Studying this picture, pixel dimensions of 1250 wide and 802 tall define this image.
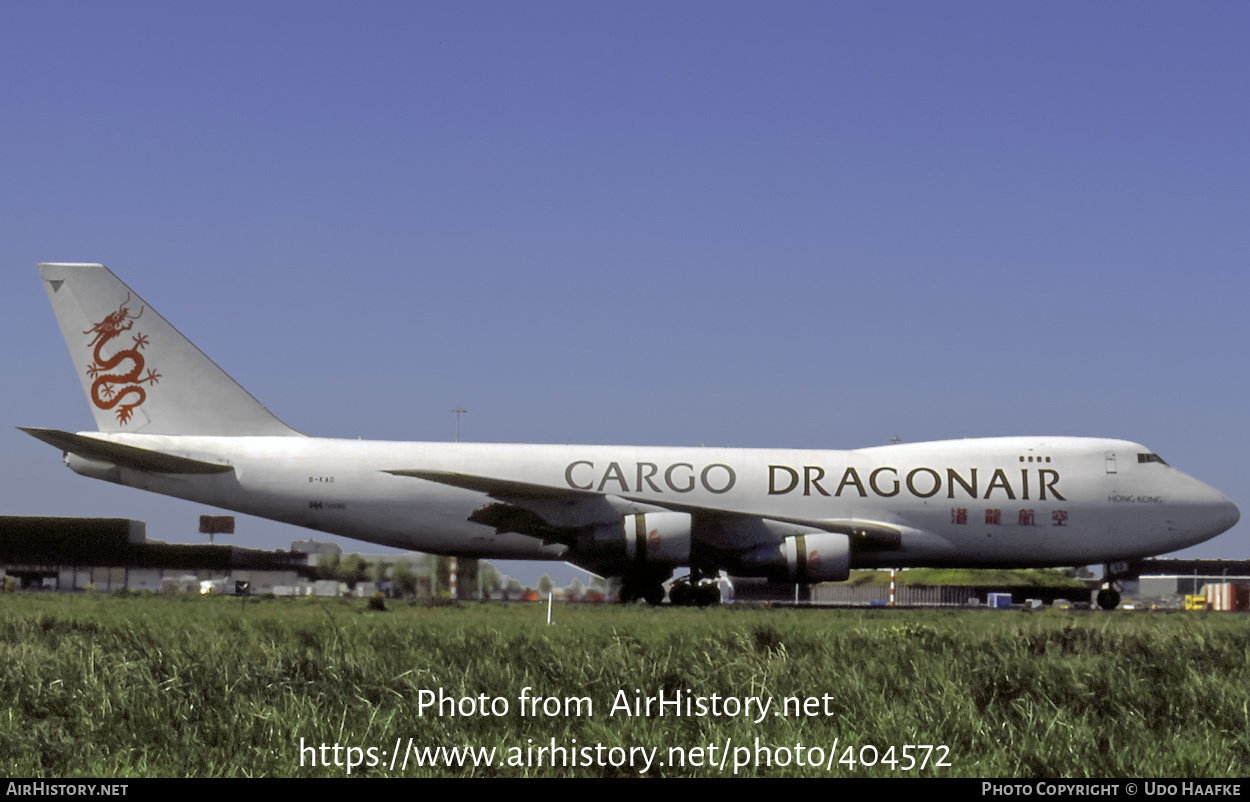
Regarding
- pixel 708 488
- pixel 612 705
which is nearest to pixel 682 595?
pixel 708 488

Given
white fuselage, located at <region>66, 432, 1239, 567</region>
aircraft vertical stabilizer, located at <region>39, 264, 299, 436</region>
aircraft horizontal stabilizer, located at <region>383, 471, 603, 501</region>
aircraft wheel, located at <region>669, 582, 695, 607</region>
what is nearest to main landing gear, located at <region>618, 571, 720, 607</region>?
aircraft wheel, located at <region>669, 582, 695, 607</region>

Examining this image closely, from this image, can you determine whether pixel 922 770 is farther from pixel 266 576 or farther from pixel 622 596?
pixel 266 576

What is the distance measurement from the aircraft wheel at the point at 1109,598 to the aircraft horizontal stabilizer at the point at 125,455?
21.8 m

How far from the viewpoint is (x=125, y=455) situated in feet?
95.9

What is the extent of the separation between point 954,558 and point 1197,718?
22920 millimetres

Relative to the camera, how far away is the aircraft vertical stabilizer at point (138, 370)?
31234 millimetres

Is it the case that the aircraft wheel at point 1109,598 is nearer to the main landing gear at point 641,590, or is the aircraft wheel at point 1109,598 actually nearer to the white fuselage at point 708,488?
the white fuselage at point 708,488

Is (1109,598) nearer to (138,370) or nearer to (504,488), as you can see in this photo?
(504,488)

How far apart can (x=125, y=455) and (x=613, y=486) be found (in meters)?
11.7

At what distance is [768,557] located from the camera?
2797cm

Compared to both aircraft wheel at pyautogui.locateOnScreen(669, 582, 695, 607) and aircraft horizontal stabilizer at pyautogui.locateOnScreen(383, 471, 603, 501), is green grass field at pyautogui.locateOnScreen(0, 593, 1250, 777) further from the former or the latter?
aircraft wheel at pyautogui.locateOnScreen(669, 582, 695, 607)

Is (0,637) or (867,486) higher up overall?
(867,486)

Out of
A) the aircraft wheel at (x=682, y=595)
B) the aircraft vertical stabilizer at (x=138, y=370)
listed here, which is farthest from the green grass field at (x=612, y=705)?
the aircraft vertical stabilizer at (x=138, y=370)
